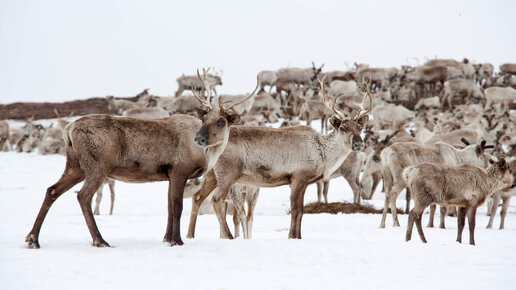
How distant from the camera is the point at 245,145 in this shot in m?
8.32

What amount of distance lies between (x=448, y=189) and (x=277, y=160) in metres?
2.79

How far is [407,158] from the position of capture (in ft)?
40.3

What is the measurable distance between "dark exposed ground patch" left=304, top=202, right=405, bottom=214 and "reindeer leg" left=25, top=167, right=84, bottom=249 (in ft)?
28.6

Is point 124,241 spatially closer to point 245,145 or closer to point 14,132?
point 245,145

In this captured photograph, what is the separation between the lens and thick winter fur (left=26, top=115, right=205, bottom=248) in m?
6.43

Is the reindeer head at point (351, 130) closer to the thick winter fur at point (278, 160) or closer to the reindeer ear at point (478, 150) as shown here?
the thick winter fur at point (278, 160)

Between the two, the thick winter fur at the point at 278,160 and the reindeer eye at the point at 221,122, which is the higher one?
the reindeer eye at the point at 221,122

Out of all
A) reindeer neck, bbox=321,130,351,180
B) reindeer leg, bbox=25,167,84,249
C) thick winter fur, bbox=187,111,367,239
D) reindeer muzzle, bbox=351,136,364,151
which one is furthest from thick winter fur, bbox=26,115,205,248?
reindeer muzzle, bbox=351,136,364,151

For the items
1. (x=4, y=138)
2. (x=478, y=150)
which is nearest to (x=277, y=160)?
(x=478, y=150)

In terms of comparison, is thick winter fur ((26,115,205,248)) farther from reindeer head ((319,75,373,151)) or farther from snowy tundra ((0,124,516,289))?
reindeer head ((319,75,373,151))

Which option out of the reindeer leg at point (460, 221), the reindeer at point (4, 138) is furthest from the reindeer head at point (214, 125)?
the reindeer at point (4, 138)

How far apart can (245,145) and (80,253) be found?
304 cm

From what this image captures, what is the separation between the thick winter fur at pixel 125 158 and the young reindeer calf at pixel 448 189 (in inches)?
145

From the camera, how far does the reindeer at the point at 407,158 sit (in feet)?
37.4
